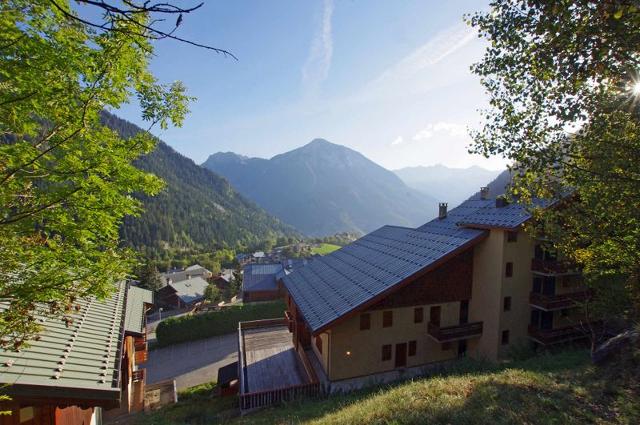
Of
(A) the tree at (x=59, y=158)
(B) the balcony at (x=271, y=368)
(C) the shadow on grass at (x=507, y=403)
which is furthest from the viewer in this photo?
(B) the balcony at (x=271, y=368)

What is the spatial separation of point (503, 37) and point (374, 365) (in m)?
16.1

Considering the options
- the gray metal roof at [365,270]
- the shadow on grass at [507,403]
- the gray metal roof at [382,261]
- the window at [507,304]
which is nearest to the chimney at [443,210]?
the gray metal roof at [382,261]

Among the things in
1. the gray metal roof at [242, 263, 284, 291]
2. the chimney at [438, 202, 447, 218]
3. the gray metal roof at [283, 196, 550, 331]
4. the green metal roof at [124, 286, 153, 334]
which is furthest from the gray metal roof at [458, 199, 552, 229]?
the gray metal roof at [242, 263, 284, 291]

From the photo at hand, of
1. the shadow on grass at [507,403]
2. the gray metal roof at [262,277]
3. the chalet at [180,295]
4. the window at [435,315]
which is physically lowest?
the chalet at [180,295]

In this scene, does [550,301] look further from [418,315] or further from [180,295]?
[180,295]

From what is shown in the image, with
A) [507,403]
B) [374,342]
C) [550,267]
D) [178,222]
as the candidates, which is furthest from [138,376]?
[178,222]

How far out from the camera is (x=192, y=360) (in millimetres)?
31438

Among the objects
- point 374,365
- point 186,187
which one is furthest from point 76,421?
point 186,187

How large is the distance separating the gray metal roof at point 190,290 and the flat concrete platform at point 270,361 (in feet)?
153

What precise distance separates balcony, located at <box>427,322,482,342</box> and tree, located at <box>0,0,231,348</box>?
16923mm

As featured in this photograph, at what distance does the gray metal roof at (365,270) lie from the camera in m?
16.7

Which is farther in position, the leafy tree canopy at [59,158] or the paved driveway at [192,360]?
the paved driveway at [192,360]

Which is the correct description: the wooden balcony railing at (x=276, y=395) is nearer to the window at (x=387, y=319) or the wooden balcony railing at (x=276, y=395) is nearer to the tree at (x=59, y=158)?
the window at (x=387, y=319)

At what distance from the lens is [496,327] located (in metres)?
18.7
